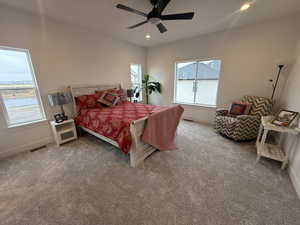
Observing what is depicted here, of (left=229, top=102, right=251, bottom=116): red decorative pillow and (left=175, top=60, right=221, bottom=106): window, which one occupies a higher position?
(left=175, top=60, right=221, bottom=106): window

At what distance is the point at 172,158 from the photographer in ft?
7.49

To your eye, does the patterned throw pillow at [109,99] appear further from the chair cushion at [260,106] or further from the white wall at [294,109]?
the white wall at [294,109]

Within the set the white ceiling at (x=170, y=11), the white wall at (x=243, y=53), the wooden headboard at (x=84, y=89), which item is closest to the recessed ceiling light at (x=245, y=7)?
the white ceiling at (x=170, y=11)

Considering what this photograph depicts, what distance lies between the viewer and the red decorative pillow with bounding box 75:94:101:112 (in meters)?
3.08

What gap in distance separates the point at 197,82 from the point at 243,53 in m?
1.38

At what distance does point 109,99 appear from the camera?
3373 millimetres

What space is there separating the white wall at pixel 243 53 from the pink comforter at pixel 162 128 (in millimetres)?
1918

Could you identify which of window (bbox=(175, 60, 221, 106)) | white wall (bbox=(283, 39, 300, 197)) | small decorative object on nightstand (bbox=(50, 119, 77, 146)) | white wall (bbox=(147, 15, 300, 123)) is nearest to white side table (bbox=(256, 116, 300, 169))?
white wall (bbox=(283, 39, 300, 197))

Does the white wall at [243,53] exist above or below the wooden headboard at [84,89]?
above

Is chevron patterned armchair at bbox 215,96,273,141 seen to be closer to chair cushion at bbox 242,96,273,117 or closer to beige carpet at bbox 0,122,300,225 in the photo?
chair cushion at bbox 242,96,273,117

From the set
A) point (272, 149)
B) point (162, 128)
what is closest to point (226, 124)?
point (272, 149)

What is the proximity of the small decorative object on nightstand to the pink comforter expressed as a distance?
6.37 feet

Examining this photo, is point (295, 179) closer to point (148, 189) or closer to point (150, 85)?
point (148, 189)

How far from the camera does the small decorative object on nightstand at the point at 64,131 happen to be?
267 centimetres
